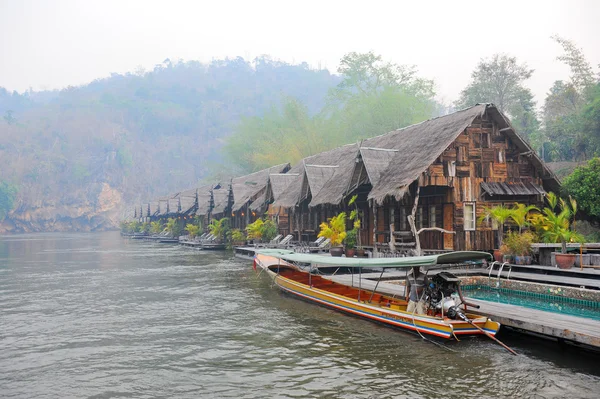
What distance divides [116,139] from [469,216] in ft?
380

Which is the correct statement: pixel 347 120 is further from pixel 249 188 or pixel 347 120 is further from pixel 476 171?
pixel 476 171

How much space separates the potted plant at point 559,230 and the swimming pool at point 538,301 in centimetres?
232

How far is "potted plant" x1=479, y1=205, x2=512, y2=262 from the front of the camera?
17984 millimetres

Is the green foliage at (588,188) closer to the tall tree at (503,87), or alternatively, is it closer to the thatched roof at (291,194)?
the thatched roof at (291,194)

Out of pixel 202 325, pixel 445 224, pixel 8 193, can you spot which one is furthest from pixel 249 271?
pixel 8 193

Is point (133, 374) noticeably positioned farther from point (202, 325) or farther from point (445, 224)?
point (445, 224)

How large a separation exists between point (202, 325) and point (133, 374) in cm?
367

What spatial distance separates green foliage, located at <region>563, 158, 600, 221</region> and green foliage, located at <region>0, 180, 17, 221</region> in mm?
103146

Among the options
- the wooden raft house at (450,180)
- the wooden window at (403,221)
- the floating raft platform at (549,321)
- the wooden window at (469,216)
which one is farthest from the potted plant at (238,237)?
the floating raft platform at (549,321)

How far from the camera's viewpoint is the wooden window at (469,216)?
1997 centimetres

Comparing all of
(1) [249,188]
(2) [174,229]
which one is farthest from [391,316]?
(2) [174,229]

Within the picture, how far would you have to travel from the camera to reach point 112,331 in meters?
11.8

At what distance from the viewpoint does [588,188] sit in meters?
20.2

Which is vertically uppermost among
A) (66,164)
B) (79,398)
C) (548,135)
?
(66,164)
